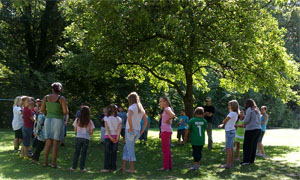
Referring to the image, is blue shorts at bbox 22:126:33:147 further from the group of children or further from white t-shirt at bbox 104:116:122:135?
white t-shirt at bbox 104:116:122:135

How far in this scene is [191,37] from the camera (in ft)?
42.9

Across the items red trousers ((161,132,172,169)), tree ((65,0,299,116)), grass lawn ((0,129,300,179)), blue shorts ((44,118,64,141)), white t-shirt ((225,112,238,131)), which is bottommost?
grass lawn ((0,129,300,179))

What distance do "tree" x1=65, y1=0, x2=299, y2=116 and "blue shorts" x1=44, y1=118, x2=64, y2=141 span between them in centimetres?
485

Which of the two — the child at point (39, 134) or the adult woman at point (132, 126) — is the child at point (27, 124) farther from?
the adult woman at point (132, 126)

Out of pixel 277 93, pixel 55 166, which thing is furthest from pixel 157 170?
pixel 277 93

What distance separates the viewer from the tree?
1250 cm

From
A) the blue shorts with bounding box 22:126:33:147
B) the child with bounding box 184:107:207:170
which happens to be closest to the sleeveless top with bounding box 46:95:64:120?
the blue shorts with bounding box 22:126:33:147

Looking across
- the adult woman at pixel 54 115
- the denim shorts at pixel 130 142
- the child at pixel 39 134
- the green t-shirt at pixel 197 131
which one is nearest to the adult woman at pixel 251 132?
the green t-shirt at pixel 197 131

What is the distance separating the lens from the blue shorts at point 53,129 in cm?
866

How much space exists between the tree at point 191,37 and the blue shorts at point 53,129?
4848mm

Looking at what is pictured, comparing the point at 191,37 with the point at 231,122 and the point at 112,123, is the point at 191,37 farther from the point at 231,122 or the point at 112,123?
the point at 112,123

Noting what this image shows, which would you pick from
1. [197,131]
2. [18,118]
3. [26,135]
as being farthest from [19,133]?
[197,131]

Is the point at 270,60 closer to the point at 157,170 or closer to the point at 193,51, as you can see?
the point at 193,51

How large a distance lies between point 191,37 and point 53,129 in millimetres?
6877
